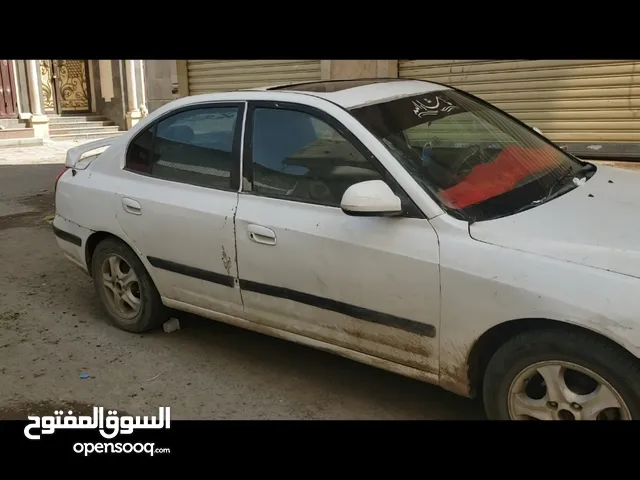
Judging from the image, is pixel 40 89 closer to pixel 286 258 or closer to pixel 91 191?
pixel 91 191

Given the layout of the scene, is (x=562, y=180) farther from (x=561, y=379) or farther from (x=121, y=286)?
(x=121, y=286)

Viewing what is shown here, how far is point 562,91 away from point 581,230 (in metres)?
5.11

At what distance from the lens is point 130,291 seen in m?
4.23

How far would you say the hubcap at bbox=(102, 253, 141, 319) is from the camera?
4.20m

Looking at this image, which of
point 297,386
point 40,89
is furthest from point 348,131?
point 40,89

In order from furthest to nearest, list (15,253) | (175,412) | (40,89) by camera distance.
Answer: (40,89) → (15,253) → (175,412)

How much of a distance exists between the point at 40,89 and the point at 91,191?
47.0 feet

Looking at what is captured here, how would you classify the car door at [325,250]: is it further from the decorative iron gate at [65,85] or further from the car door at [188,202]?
the decorative iron gate at [65,85]

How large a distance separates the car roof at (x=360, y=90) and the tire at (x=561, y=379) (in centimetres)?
147

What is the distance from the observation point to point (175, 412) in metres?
3.31

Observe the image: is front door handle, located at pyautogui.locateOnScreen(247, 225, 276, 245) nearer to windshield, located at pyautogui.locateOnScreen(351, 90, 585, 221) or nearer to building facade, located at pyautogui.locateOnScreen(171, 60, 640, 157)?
windshield, located at pyautogui.locateOnScreen(351, 90, 585, 221)

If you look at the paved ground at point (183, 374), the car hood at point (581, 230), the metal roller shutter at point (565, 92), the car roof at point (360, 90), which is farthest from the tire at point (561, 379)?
the metal roller shutter at point (565, 92)

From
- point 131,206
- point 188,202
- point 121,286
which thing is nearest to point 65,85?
point 121,286

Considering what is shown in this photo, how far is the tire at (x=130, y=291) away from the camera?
13.4 feet
